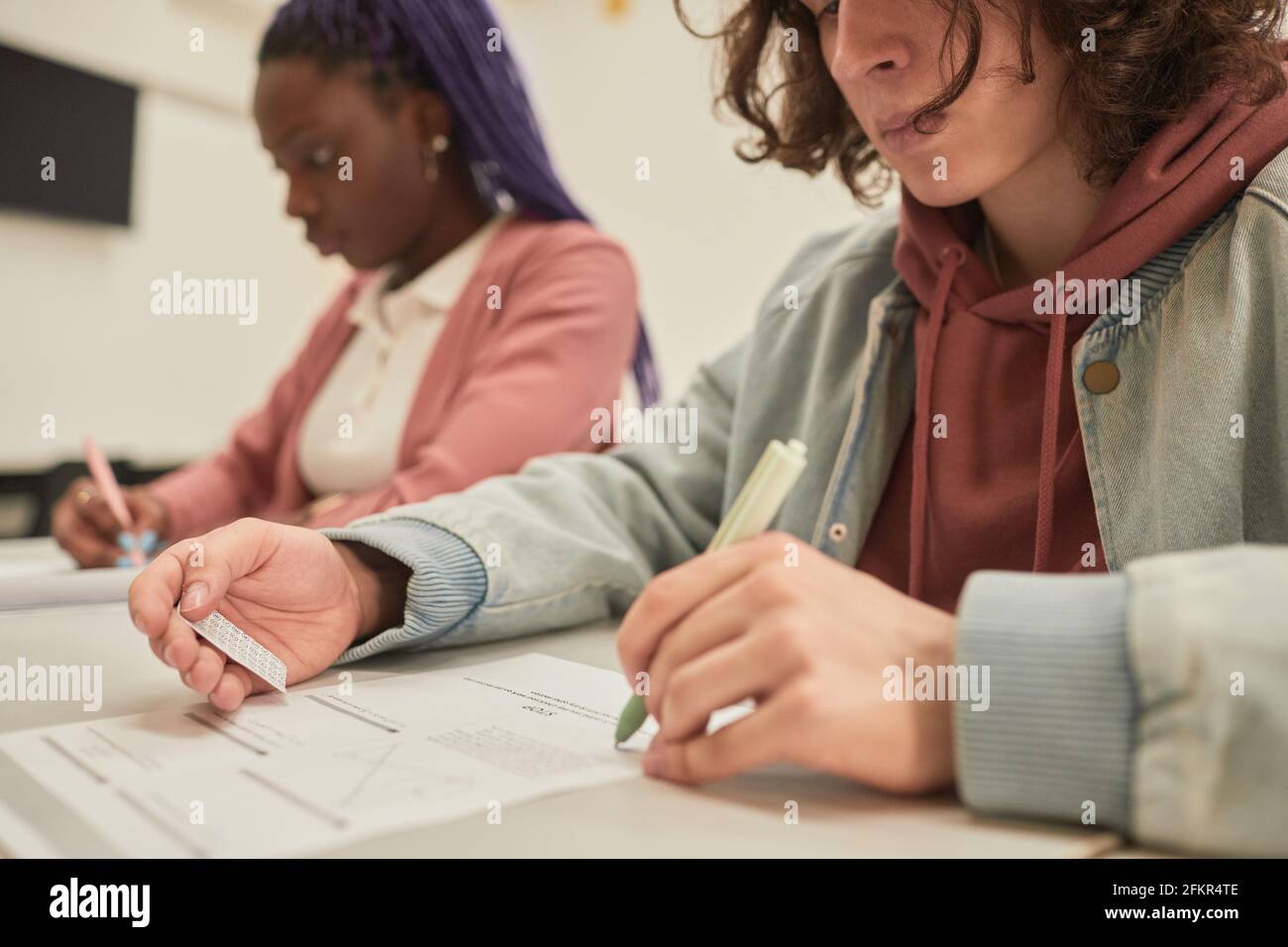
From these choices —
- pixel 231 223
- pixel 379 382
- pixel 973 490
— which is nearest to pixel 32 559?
pixel 379 382

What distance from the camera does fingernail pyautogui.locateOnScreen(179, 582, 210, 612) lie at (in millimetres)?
498

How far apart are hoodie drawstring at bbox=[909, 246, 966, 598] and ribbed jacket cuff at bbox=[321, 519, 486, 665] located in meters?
0.27

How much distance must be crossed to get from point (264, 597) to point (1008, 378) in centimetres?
47

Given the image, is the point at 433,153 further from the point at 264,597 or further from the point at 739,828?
the point at 739,828

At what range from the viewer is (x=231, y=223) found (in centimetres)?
247

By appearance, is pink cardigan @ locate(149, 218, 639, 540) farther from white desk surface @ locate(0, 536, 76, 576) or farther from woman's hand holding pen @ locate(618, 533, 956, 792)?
woman's hand holding pen @ locate(618, 533, 956, 792)

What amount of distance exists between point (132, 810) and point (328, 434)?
922 mm

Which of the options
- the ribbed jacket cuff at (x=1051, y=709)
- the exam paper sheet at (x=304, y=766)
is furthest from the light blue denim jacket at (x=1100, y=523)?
the exam paper sheet at (x=304, y=766)

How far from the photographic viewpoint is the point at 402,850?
13.4 inches

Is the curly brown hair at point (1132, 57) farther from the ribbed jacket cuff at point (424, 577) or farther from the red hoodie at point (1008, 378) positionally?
the ribbed jacket cuff at point (424, 577)

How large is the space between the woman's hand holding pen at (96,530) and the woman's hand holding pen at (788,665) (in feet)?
2.96
